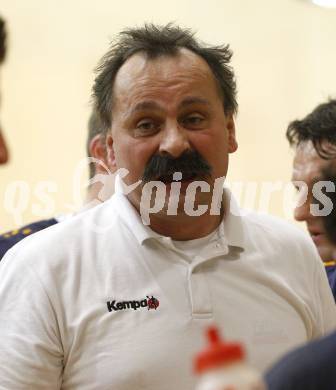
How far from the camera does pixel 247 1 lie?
4.08 metres

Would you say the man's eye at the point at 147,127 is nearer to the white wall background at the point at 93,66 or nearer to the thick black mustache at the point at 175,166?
the thick black mustache at the point at 175,166

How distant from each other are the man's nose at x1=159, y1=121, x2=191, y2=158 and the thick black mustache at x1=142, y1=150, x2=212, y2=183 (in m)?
0.01

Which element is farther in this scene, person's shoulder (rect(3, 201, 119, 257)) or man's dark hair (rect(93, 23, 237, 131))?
man's dark hair (rect(93, 23, 237, 131))

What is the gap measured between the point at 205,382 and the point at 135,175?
95 centimetres

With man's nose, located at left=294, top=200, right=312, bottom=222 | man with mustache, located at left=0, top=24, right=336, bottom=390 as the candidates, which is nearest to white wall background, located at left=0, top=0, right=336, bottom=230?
man's nose, located at left=294, top=200, right=312, bottom=222

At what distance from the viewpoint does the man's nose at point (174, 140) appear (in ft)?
4.83

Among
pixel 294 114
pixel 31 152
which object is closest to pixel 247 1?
pixel 294 114

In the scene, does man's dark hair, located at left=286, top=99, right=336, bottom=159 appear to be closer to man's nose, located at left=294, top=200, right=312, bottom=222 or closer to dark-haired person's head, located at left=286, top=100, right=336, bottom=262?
dark-haired person's head, located at left=286, top=100, right=336, bottom=262

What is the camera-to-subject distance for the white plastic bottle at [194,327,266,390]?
1.95 ft

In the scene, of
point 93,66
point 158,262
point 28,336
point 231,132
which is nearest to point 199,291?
point 158,262

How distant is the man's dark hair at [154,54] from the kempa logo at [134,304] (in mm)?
457

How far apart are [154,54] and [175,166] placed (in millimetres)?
284

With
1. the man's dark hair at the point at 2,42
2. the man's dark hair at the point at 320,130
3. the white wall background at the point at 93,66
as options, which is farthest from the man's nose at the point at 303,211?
the white wall background at the point at 93,66

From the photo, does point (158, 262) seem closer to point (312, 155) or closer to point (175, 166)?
point (175, 166)
